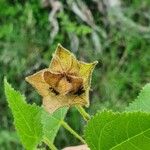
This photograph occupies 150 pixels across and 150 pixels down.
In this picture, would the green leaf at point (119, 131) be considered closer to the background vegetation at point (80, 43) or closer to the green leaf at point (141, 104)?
the green leaf at point (141, 104)

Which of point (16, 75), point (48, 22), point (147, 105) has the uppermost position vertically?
point (147, 105)

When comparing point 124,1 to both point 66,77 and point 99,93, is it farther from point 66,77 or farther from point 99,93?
point 66,77

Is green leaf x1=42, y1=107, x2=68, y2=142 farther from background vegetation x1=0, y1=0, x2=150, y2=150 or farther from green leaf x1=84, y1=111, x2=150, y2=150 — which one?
background vegetation x1=0, y1=0, x2=150, y2=150

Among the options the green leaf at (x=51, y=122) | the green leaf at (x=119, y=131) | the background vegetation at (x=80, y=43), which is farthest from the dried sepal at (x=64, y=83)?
the background vegetation at (x=80, y=43)

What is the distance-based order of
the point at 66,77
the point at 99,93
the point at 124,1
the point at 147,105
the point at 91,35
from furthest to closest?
the point at 124,1 → the point at 91,35 → the point at 99,93 → the point at 147,105 → the point at 66,77

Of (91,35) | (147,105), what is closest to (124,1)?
(91,35)

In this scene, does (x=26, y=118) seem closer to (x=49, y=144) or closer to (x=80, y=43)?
(x=49, y=144)
